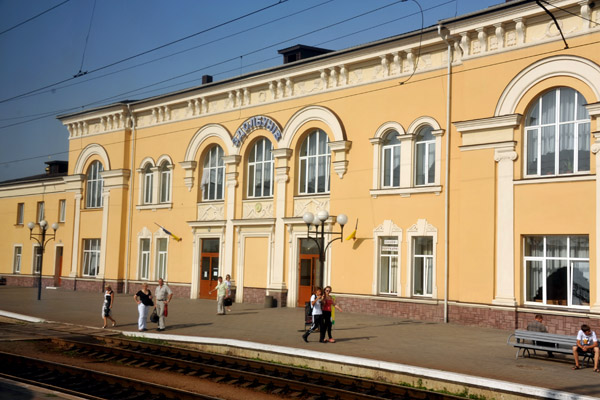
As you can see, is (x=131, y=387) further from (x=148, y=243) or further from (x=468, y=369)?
(x=148, y=243)

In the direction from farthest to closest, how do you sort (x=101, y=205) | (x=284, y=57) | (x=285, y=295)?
1. (x=101, y=205)
2. (x=284, y=57)
3. (x=285, y=295)

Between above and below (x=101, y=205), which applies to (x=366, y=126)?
above

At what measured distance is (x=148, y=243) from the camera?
35281 mm

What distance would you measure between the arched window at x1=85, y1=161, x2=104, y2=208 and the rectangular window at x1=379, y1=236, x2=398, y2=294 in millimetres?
19441

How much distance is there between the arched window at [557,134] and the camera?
64.5 ft

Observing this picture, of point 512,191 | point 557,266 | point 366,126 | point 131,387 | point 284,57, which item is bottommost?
point 131,387

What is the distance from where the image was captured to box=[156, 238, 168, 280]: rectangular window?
3406 centimetres

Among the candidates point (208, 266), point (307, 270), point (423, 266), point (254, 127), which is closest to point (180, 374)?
point (423, 266)

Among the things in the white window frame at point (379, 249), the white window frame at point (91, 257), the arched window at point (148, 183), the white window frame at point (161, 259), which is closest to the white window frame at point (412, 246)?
the white window frame at point (379, 249)

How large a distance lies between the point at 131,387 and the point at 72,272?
2839cm

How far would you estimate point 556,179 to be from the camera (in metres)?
19.8

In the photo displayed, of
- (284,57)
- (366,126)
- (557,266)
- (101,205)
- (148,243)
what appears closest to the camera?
(557,266)

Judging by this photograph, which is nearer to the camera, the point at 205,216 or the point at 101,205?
the point at 205,216

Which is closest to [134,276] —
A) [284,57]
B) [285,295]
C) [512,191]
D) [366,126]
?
[285,295]
